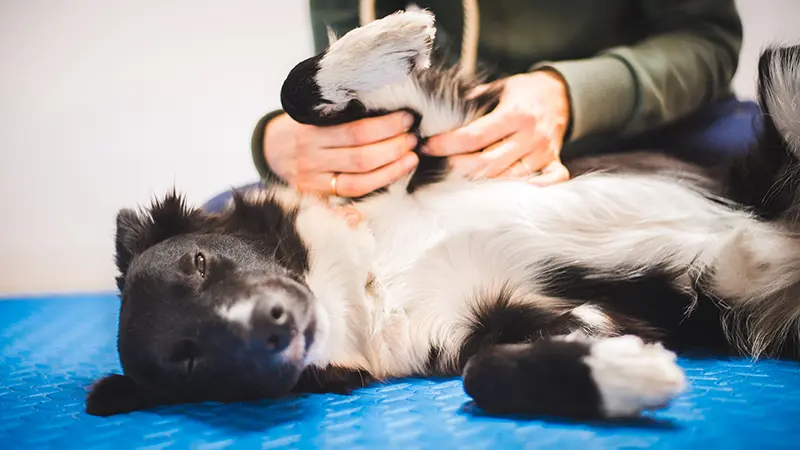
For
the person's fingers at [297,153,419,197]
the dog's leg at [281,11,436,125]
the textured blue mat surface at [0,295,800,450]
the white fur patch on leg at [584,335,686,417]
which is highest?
the dog's leg at [281,11,436,125]

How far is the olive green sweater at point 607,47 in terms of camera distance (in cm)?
170

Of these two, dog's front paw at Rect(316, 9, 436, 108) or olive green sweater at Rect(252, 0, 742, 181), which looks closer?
dog's front paw at Rect(316, 9, 436, 108)

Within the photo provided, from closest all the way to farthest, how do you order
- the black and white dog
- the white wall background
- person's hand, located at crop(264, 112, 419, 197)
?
the black and white dog < person's hand, located at crop(264, 112, 419, 197) < the white wall background

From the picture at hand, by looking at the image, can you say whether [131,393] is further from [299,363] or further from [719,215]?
[719,215]

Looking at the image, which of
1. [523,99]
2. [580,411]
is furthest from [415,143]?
[580,411]

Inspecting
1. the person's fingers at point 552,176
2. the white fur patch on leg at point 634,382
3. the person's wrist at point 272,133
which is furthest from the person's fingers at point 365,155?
the white fur patch on leg at point 634,382

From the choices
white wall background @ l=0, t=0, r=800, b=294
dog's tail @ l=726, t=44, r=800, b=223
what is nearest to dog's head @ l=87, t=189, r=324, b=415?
dog's tail @ l=726, t=44, r=800, b=223

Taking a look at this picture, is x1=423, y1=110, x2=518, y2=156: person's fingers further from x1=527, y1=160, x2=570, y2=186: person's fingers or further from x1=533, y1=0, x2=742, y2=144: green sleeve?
x1=533, y1=0, x2=742, y2=144: green sleeve

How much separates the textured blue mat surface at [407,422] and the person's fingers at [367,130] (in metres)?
0.57

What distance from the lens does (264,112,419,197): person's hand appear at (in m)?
→ 1.44

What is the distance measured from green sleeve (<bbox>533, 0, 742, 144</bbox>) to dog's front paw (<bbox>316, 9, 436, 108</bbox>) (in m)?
0.49

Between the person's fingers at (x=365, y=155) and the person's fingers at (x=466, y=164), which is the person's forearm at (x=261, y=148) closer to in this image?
the person's fingers at (x=365, y=155)

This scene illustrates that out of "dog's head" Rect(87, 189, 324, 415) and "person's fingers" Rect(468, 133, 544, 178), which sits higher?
"person's fingers" Rect(468, 133, 544, 178)

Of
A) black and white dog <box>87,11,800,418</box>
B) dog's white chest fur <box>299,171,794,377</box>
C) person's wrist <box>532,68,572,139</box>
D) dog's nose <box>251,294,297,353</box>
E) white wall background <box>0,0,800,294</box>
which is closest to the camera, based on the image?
dog's nose <box>251,294,297,353</box>
